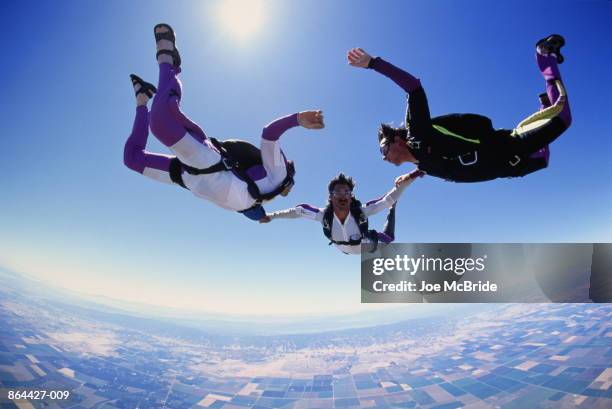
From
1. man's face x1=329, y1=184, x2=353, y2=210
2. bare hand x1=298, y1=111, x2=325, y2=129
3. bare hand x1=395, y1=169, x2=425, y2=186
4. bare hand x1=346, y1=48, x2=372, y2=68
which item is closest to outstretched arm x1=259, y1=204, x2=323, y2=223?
man's face x1=329, y1=184, x2=353, y2=210

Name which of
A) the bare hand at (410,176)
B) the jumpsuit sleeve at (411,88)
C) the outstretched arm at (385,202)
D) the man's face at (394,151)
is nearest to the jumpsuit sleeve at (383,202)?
the outstretched arm at (385,202)

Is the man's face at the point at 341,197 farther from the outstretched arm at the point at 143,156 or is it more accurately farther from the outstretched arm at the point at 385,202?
the outstretched arm at the point at 143,156

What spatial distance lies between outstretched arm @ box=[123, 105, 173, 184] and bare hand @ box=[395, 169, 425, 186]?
2505mm

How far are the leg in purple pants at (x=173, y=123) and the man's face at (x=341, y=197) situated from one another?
1.87 meters

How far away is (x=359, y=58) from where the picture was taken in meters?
2.58

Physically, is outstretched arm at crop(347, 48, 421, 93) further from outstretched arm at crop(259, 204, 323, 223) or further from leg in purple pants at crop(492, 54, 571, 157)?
outstretched arm at crop(259, 204, 323, 223)

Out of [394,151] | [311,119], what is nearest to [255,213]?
[311,119]

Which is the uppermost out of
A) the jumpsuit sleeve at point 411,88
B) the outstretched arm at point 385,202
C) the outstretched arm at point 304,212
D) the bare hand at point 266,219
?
the jumpsuit sleeve at point 411,88

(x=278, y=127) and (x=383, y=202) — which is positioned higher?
(x=278, y=127)

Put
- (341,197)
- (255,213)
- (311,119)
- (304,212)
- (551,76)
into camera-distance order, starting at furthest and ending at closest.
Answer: (304,212) → (341,197) → (255,213) → (551,76) → (311,119)

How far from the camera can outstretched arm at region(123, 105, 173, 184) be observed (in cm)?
299

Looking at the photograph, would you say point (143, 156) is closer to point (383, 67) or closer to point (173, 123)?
point (173, 123)

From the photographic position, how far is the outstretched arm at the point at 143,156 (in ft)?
9.80

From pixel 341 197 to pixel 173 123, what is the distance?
2.21 metres
